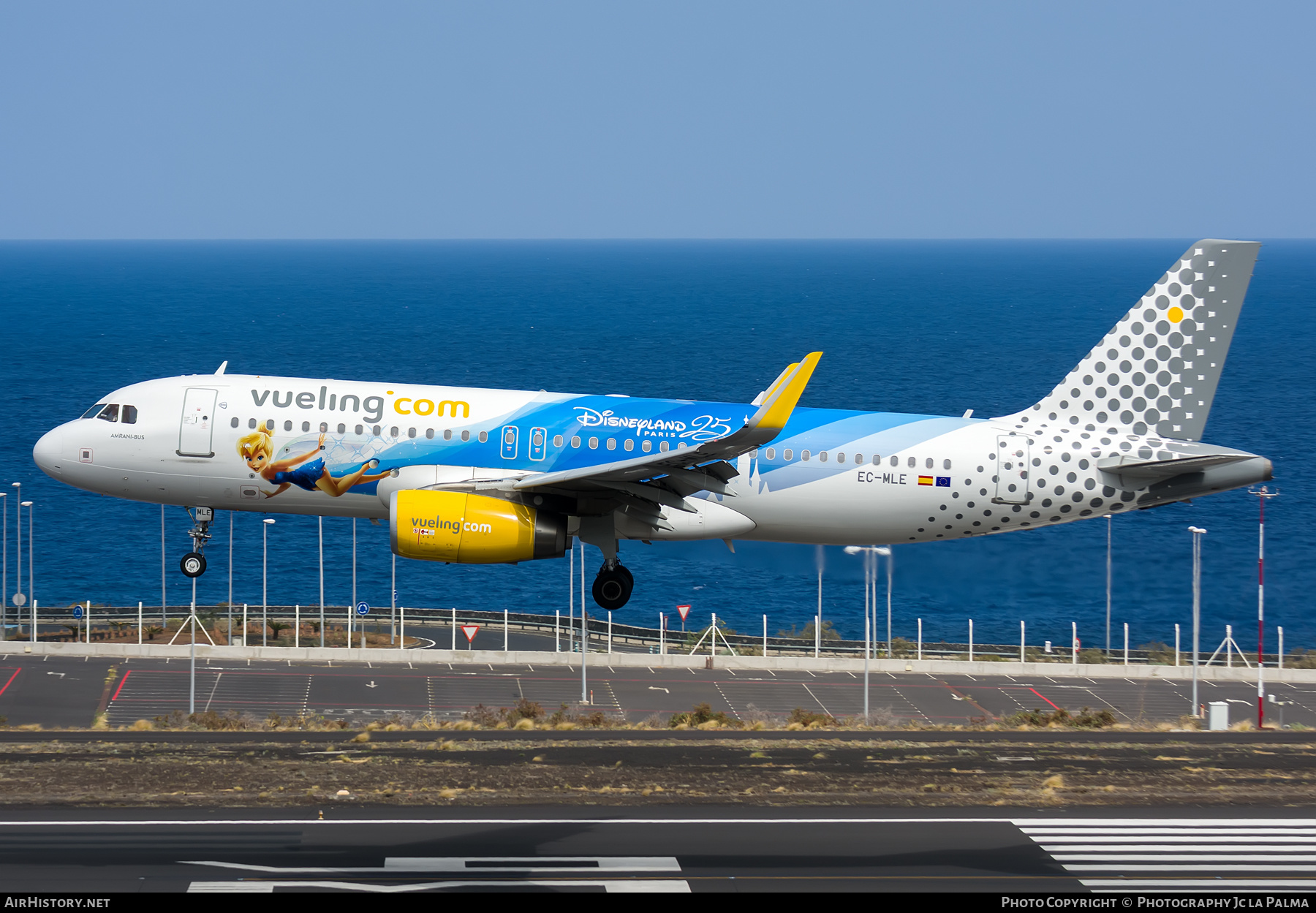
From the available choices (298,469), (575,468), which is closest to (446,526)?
(575,468)

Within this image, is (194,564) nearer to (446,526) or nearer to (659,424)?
(446,526)

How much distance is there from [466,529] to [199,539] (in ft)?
26.1

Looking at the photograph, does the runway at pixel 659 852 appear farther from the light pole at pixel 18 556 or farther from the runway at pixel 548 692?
the light pole at pixel 18 556

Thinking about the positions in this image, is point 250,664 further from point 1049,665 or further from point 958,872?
point 958,872

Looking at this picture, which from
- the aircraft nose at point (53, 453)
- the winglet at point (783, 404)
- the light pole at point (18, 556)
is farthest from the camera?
the light pole at point (18, 556)

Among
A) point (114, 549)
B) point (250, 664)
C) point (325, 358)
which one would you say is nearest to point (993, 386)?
point (325, 358)

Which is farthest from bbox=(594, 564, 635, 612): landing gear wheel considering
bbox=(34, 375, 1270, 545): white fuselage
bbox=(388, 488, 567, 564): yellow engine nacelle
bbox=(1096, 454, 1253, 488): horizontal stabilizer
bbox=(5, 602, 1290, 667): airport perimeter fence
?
bbox=(5, 602, 1290, 667): airport perimeter fence

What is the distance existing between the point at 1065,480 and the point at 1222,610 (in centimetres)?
7121

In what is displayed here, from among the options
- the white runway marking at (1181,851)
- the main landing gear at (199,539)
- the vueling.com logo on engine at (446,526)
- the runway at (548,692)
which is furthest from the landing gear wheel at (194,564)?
the runway at (548,692)

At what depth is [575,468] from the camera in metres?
35.2

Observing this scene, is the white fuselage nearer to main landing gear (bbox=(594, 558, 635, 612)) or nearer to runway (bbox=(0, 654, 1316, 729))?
main landing gear (bbox=(594, 558, 635, 612))

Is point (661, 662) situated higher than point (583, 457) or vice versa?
point (583, 457)

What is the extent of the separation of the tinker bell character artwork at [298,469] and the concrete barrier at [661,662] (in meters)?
48.6

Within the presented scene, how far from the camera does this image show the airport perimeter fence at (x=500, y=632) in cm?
8656
